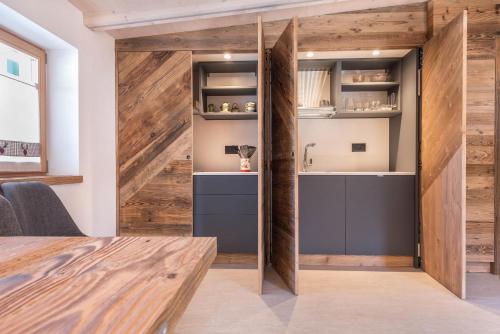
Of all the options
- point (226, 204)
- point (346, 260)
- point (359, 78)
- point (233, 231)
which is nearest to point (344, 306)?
point (346, 260)

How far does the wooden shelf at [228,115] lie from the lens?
3424 millimetres

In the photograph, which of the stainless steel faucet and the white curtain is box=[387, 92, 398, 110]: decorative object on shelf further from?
the stainless steel faucet

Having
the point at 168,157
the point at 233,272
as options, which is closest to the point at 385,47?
the point at 168,157

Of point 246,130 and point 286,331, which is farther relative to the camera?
point 246,130

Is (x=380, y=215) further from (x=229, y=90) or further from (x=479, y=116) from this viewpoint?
(x=229, y=90)

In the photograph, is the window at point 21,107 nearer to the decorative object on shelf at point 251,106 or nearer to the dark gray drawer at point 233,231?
the dark gray drawer at point 233,231

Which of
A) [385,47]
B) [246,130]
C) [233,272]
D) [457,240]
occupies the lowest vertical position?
[233,272]

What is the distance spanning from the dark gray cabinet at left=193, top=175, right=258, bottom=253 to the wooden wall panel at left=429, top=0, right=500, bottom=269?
1969 millimetres

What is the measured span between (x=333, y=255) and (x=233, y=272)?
3.20 ft

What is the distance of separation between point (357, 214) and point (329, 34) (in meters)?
1.74

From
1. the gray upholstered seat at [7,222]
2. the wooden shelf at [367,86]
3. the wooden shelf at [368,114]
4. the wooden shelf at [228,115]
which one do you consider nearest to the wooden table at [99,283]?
the gray upholstered seat at [7,222]

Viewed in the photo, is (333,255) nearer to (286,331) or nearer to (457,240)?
(457,240)

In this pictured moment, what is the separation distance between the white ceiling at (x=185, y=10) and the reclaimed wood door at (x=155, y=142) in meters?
0.38

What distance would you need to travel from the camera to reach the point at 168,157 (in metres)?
3.20
